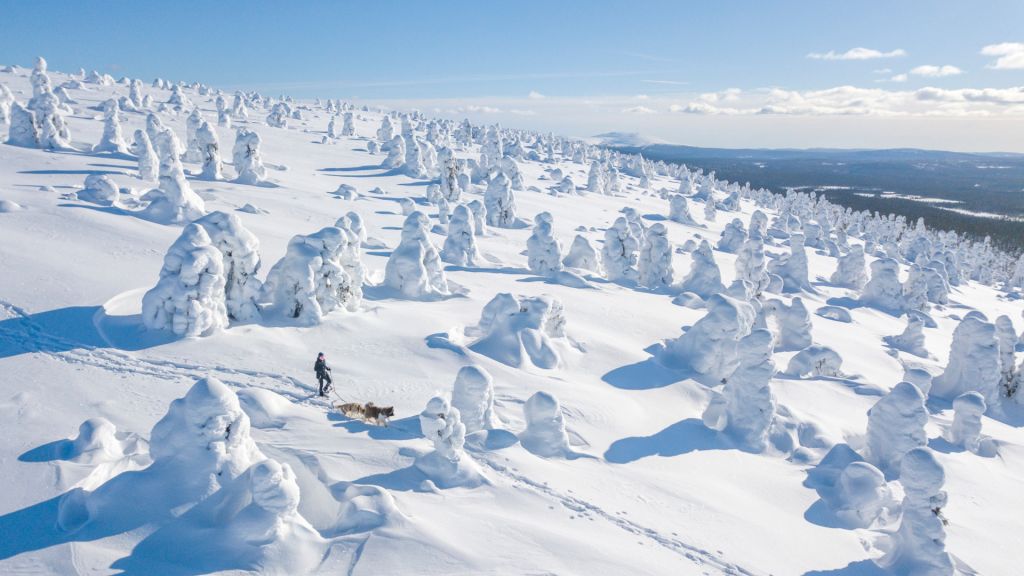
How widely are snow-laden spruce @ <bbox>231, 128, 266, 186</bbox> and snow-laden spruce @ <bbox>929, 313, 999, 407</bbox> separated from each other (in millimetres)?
44419

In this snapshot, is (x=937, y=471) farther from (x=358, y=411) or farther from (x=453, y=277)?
(x=453, y=277)

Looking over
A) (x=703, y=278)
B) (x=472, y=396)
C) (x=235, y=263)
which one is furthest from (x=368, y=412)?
(x=703, y=278)

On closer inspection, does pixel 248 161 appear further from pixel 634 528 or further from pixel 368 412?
pixel 634 528

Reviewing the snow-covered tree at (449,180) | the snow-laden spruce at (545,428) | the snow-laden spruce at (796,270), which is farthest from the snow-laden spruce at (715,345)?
the snow-covered tree at (449,180)

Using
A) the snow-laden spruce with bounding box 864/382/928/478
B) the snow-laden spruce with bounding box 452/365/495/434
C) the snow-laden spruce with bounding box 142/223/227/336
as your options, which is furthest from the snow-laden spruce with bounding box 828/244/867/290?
the snow-laden spruce with bounding box 142/223/227/336

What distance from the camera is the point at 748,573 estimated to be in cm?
1164

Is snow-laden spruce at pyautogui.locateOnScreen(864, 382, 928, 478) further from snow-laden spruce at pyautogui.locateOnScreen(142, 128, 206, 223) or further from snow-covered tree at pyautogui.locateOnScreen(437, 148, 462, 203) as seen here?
snow-covered tree at pyautogui.locateOnScreen(437, 148, 462, 203)

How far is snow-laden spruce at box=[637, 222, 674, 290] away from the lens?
3816cm

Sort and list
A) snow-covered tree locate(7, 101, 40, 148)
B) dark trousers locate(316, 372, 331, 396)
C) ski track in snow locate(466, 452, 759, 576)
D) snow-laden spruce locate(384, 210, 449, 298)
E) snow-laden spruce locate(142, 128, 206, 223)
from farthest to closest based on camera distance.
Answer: snow-covered tree locate(7, 101, 40, 148), snow-laden spruce locate(142, 128, 206, 223), snow-laden spruce locate(384, 210, 449, 298), dark trousers locate(316, 372, 331, 396), ski track in snow locate(466, 452, 759, 576)

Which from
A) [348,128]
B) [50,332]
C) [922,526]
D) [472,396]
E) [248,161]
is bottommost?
[922,526]

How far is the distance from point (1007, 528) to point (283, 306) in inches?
888

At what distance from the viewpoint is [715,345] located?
2294cm

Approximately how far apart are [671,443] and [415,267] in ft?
43.3

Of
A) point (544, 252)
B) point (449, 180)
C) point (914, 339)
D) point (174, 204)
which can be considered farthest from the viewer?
point (449, 180)
